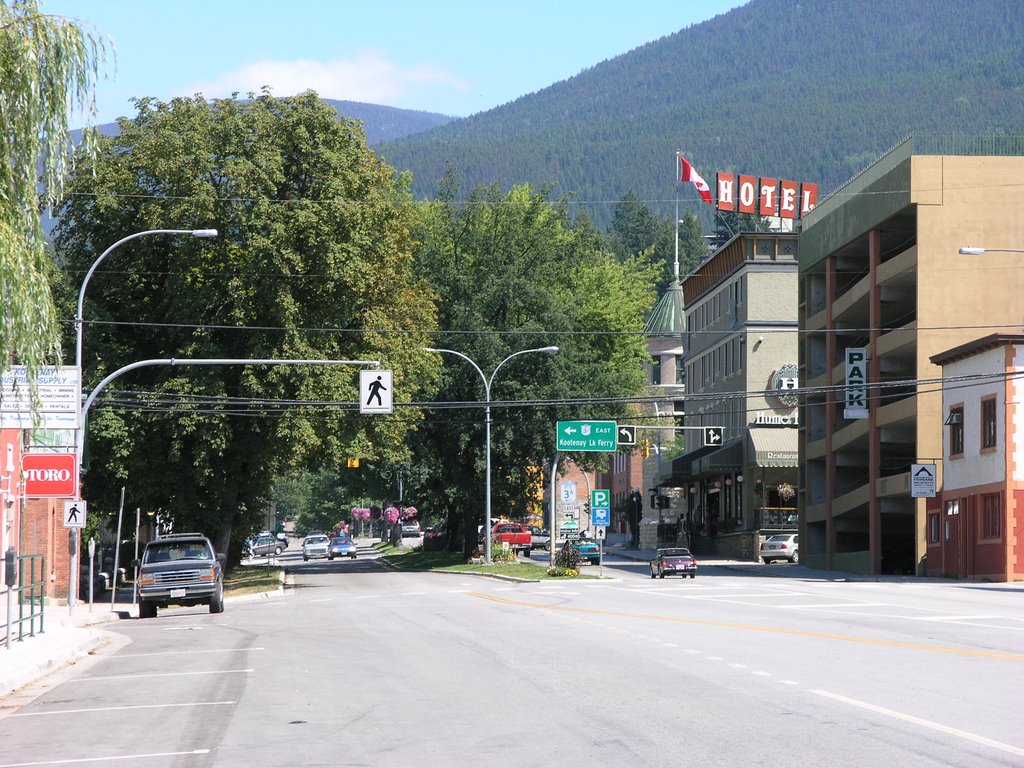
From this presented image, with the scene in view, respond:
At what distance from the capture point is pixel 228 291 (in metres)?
48.8

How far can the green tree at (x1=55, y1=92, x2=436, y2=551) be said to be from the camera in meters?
48.1

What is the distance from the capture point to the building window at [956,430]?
174 ft

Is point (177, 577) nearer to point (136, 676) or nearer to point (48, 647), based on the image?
point (48, 647)

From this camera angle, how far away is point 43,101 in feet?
52.3

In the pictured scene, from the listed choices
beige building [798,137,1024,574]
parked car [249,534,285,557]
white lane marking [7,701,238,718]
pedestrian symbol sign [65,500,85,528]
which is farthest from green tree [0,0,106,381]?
parked car [249,534,285,557]

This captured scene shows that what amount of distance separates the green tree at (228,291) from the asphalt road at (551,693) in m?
19.8

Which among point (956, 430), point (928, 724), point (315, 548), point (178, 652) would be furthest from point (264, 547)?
point (928, 724)

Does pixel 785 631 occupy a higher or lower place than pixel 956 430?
lower

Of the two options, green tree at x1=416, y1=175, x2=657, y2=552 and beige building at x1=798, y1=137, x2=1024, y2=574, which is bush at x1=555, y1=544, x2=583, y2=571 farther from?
beige building at x1=798, y1=137, x2=1024, y2=574

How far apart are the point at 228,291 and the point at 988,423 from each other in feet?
85.9

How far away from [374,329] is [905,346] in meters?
21.7

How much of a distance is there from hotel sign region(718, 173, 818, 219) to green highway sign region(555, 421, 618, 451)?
96.7 ft

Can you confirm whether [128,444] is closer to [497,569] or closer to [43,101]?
[497,569]

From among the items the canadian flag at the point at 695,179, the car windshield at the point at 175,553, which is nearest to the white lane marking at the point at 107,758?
the car windshield at the point at 175,553
